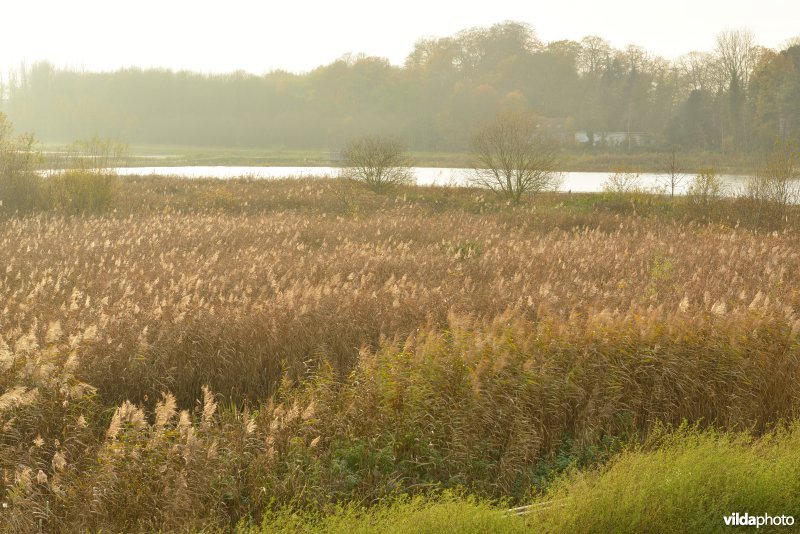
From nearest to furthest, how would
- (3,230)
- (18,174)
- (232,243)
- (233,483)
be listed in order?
(233,483)
(232,243)
(3,230)
(18,174)

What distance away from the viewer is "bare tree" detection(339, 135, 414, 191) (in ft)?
109

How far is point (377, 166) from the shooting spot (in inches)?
1307

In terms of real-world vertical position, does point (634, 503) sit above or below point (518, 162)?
below

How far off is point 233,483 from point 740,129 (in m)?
68.8

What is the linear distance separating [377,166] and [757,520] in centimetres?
2757

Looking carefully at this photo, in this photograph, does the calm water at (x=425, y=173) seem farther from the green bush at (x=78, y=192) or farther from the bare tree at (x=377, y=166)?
the green bush at (x=78, y=192)

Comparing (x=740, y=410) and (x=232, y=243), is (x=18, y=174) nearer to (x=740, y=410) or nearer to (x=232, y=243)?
(x=232, y=243)

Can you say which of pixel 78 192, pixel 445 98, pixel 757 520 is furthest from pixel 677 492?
pixel 445 98

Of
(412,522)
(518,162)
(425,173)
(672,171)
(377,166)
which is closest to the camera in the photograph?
(412,522)

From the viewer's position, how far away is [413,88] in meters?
95.5

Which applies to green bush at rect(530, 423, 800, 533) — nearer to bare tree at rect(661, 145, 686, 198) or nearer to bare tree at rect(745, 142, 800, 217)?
bare tree at rect(745, 142, 800, 217)

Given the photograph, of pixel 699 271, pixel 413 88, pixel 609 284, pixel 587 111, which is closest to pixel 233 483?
pixel 609 284

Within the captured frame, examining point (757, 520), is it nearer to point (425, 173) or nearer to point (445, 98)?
point (425, 173)

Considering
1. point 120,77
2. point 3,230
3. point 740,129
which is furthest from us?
point 120,77
